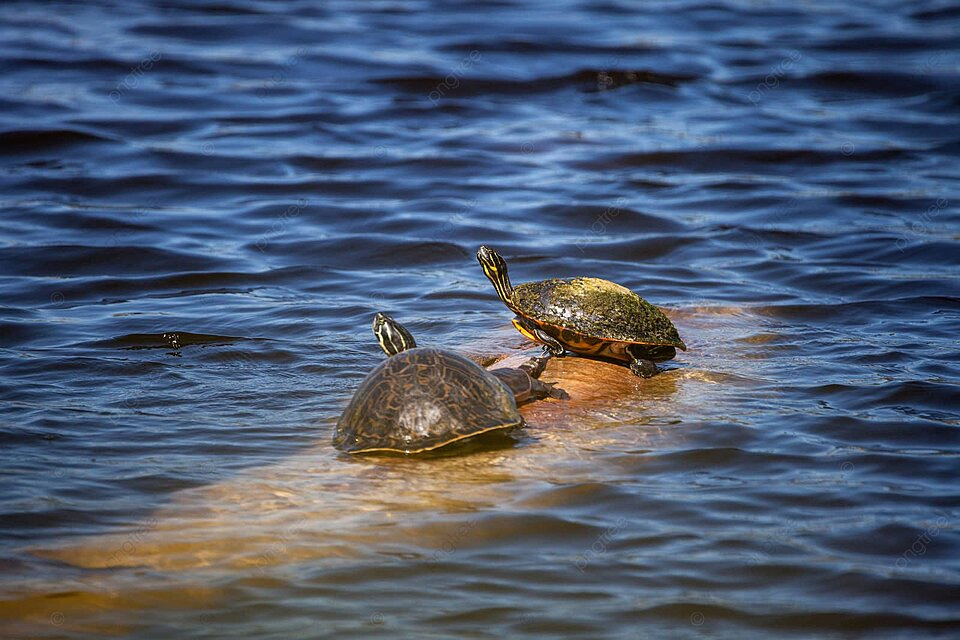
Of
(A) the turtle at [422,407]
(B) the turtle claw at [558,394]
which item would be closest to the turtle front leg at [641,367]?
(B) the turtle claw at [558,394]

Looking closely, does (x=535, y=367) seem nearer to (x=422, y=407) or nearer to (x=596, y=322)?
(x=596, y=322)

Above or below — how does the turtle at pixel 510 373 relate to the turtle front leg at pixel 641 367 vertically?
above

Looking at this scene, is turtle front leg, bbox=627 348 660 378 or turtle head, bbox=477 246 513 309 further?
turtle head, bbox=477 246 513 309

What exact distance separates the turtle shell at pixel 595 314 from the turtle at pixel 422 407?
2.51 feet

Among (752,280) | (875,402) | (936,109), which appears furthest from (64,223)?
(936,109)

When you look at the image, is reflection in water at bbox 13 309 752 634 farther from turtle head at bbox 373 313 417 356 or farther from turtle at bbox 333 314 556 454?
turtle head at bbox 373 313 417 356

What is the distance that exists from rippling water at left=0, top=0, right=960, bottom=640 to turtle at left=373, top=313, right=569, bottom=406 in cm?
19

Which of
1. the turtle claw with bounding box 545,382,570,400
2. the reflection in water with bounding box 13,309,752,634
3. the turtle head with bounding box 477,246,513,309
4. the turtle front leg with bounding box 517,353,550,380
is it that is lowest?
the reflection in water with bounding box 13,309,752,634

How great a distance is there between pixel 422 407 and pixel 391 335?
2.45ft

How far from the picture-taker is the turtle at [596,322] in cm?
563

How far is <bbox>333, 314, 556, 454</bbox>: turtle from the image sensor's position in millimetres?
4773

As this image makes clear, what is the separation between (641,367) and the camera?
5.89 metres

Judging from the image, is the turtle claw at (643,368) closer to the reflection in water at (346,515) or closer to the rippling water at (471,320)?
the rippling water at (471,320)

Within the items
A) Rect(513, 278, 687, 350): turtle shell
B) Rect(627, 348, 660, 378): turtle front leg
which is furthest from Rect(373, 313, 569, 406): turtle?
Rect(627, 348, 660, 378): turtle front leg
